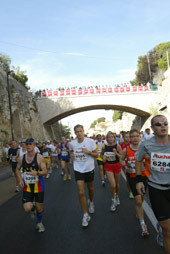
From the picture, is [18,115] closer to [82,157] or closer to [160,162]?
[82,157]

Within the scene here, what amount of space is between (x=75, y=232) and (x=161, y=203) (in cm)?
213

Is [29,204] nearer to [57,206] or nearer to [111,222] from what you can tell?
[111,222]

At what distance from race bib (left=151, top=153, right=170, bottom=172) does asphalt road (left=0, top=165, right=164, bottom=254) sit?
51.5 inches

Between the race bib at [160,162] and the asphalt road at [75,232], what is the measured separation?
1.31 meters

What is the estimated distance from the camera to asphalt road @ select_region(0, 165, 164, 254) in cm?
384

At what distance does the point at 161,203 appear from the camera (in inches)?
120

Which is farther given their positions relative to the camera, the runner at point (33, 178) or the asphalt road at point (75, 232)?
the runner at point (33, 178)

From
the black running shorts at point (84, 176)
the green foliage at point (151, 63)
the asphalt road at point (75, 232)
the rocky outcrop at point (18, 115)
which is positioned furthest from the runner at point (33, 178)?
the green foliage at point (151, 63)

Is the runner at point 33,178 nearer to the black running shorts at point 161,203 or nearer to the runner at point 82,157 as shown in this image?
the runner at point 82,157

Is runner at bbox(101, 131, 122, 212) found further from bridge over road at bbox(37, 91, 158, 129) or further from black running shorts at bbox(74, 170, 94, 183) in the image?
bridge over road at bbox(37, 91, 158, 129)

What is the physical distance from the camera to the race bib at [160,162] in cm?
301

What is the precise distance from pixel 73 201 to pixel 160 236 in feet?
12.2

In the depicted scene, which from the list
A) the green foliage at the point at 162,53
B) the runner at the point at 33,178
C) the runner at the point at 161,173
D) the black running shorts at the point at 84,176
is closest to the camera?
the runner at the point at 161,173

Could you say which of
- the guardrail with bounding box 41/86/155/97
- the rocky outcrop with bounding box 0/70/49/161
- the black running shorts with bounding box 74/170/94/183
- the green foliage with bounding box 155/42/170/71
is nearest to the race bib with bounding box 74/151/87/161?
the black running shorts with bounding box 74/170/94/183
